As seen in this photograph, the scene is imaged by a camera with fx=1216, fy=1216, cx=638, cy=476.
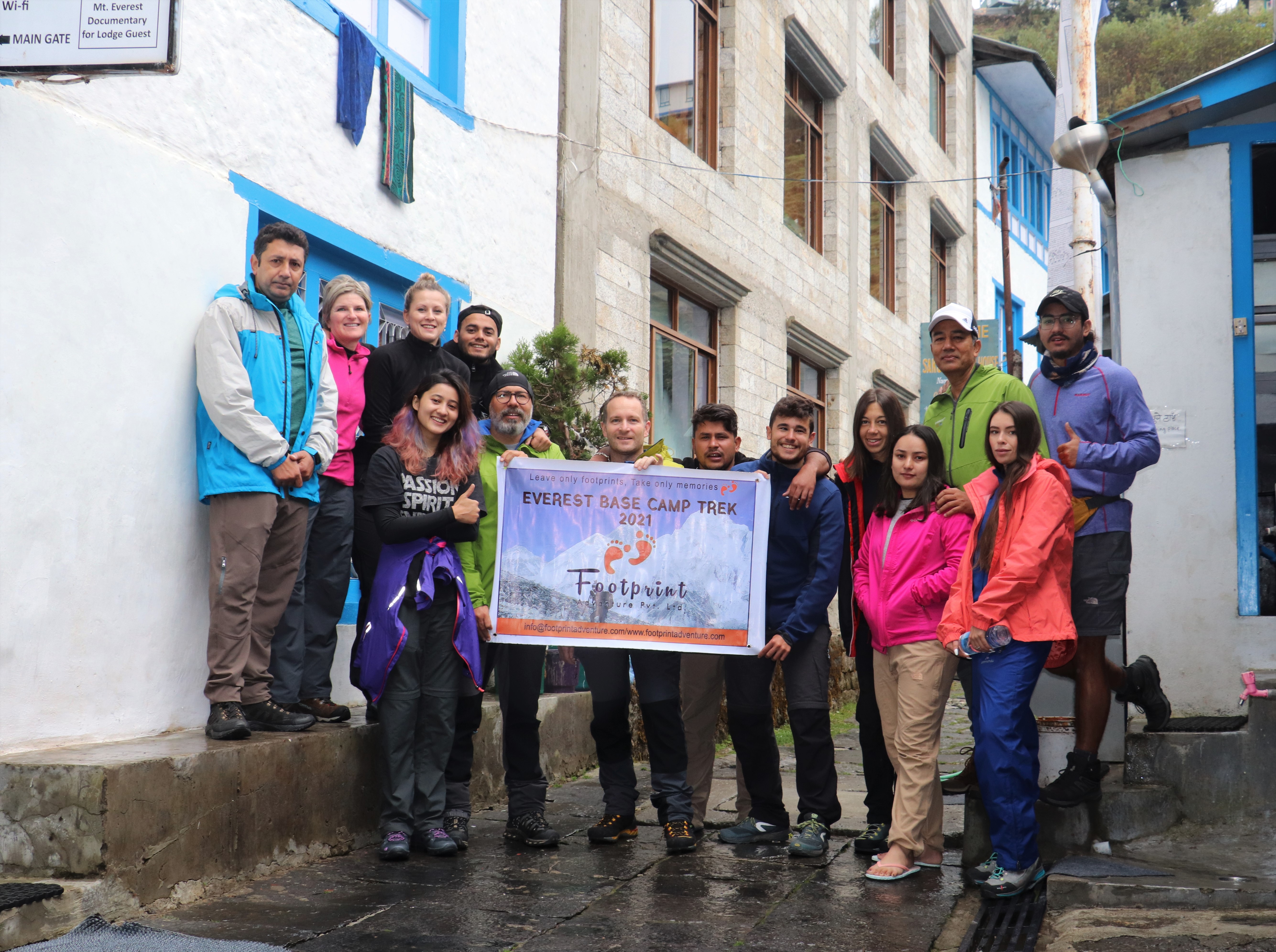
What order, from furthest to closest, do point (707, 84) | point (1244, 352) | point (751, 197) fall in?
point (751, 197) < point (707, 84) < point (1244, 352)

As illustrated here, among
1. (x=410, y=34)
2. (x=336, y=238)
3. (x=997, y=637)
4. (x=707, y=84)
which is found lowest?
(x=997, y=637)

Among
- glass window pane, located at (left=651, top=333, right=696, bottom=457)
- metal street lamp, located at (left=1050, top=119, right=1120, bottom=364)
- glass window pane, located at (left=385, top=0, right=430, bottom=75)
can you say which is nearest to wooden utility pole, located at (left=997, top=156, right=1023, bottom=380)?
glass window pane, located at (left=651, top=333, right=696, bottom=457)

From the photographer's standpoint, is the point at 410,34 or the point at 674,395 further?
the point at 674,395

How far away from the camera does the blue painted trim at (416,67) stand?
647 cm

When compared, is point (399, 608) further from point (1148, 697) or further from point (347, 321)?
point (1148, 697)

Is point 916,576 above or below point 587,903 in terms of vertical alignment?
above

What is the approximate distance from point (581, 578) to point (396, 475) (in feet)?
3.09

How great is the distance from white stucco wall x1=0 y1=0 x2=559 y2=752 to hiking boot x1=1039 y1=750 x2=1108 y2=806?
3668mm

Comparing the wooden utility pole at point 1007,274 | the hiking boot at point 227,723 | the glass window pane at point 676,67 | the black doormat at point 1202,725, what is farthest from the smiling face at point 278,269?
the wooden utility pole at point 1007,274

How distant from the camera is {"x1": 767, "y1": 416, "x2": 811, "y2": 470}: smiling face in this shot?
17.7 ft

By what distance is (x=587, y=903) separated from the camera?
446cm

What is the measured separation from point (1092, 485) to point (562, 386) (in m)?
3.77

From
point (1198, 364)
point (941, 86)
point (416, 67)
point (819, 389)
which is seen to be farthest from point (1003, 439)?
point (941, 86)

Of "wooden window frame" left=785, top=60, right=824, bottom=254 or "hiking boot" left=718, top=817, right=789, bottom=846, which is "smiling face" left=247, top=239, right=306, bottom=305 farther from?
"wooden window frame" left=785, top=60, right=824, bottom=254
